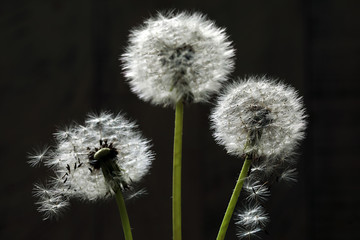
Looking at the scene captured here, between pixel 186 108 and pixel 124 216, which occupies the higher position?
pixel 186 108

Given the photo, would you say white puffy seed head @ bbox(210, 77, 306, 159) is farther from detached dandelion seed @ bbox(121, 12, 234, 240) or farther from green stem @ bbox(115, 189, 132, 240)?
green stem @ bbox(115, 189, 132, 240)

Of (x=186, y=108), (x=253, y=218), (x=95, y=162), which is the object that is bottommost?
(x=253, y=218)

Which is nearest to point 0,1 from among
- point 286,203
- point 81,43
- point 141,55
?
point 81,43

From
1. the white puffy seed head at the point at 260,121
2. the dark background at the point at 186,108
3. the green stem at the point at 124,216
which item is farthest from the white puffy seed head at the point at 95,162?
the dark background at the point at 186,108

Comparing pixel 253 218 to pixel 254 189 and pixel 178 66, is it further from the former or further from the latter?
pixel 178 66

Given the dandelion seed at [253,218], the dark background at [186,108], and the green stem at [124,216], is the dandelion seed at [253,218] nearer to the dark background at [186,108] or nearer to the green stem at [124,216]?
the green stem at [124,216]

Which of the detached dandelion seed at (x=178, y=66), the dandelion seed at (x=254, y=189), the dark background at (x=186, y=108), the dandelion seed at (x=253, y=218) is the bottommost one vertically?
the dandelion seed at (x=253, y=218)

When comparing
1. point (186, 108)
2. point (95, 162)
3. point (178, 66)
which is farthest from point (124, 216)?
point (186, 108)
